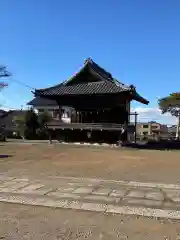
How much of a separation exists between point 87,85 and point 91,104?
1781mm

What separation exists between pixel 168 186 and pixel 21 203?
460cm

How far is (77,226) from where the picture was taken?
6.18 m

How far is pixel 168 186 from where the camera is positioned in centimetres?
1023

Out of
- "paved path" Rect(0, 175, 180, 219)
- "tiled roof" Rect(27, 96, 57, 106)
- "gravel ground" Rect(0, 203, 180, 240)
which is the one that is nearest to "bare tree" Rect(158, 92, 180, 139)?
"tiled roof" Rect(27, 96, 57, 106)

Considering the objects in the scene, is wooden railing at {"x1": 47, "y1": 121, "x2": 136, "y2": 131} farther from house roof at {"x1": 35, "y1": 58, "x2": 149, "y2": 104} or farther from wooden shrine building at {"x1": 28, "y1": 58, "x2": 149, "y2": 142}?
house roof at {"x1": 35, "y1": 58, "x2": 149, "y2": 104}

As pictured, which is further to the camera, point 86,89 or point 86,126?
point 86,89

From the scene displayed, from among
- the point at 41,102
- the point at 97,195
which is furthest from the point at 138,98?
the point at 41,102

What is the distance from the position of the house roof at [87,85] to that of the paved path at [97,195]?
19.1 metres

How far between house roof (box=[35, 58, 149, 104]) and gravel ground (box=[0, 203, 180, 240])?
22667 millimetres

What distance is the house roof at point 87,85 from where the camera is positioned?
29859 mm

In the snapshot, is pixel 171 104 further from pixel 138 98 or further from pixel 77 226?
pixel 77 226

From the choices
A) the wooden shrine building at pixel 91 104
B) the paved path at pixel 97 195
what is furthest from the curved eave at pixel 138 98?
the paved path at pixel 97 195

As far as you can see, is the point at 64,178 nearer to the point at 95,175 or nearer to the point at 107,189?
the point at 95,175

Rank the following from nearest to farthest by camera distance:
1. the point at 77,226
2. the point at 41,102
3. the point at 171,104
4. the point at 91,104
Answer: the point at 77,226 → the point at 91,104 → the point at 171,104 → the point at 41,102
